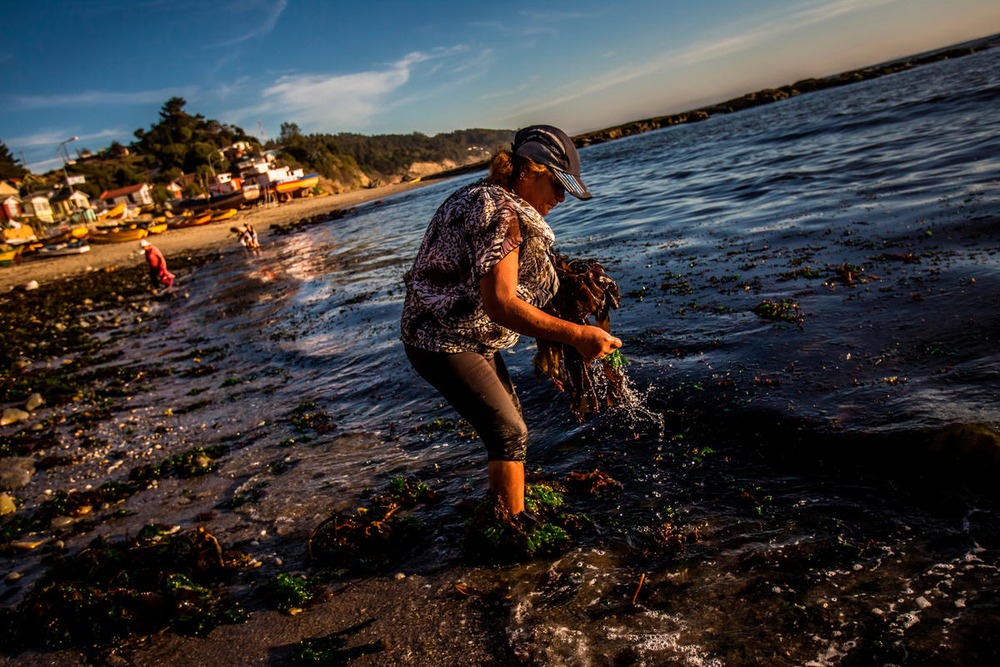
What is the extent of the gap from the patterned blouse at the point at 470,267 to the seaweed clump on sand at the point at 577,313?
309 mm

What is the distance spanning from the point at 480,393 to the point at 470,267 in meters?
0.90

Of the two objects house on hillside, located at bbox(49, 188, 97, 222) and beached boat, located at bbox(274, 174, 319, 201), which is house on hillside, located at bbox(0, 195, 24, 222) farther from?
beached boat, located at bbox(274, 174, 319, 201)

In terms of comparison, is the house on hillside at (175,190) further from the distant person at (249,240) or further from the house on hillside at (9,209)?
the distant person at (249,240)

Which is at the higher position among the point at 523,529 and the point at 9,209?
the point at 9,209

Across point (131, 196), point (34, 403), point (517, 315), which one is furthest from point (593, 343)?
point (131, 196)

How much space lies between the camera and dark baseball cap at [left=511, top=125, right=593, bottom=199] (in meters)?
3.32

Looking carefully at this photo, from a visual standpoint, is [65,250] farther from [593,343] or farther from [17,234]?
[593,343]

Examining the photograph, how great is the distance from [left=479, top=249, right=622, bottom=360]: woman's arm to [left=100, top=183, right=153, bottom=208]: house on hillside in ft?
412

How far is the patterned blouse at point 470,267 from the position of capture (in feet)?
10.4

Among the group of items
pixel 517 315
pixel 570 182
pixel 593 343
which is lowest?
pixel 593 343

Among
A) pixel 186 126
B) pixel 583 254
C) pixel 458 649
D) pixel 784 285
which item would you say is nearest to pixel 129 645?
pixel 458 649

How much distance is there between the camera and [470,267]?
3387 millimetres

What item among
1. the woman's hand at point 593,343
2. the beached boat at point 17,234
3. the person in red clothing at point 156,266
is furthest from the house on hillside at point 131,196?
the woman's hand at point 593,343

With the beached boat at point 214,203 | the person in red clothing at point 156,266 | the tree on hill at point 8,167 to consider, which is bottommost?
the person in red clothing at point 156,266
